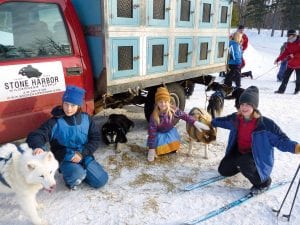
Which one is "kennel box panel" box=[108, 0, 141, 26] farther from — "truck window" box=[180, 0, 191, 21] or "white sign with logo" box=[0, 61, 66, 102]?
"truck window" box=[180, 0, 191, 21]

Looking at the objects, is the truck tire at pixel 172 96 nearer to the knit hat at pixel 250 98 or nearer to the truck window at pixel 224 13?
the truck window at pixel 224 13

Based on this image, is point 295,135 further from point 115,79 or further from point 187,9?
point 115,79

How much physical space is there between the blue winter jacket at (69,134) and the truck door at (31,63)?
22 centimetres

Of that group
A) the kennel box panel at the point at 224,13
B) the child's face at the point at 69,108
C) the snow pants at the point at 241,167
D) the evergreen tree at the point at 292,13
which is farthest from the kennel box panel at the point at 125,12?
the evergreen tree at the point at 292,13

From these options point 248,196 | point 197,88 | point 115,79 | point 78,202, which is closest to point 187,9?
point 115,79

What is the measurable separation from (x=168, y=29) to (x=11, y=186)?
8.98 ft

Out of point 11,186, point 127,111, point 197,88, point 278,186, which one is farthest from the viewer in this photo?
point 197,88

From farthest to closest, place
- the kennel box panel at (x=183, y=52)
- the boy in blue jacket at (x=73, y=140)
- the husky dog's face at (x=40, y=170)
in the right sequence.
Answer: the kennel box panel at (x=183, y=52), the boy in blue jacket at (x=73, y=140), the husky dog's face at (x=40, y=170)

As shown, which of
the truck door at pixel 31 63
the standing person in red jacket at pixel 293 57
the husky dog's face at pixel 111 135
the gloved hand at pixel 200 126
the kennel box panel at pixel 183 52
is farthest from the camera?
the standing person in red jacket at pixel 293 57

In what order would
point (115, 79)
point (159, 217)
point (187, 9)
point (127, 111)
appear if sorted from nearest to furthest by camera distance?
point (159, 217), point (115, 79), point (187, 9), point (127, 111)

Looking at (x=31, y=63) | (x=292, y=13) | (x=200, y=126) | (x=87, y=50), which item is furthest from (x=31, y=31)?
(x=292, y=13)

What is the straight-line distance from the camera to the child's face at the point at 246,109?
3.11 meters

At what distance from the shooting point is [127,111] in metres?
6.00

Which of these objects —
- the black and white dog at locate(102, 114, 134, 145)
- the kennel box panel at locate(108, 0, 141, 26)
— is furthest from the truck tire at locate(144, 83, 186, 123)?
the kennel box panel at locate(108, 0, 141, 26)
